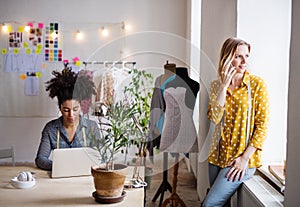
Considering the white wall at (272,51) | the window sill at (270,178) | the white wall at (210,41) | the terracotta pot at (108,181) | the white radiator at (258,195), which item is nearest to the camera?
the terracotta pot at (108,181)

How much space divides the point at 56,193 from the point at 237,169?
1.09m

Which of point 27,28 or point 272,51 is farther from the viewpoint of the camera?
point 27,28

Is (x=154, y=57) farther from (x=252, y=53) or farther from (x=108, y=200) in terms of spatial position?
(x=108, y=200)

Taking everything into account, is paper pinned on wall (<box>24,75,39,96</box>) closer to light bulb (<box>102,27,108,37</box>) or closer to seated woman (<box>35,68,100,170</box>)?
light bulb (<box>102,27,108,37</box>)

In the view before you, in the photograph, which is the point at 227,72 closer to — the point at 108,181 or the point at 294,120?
the point at 294,120

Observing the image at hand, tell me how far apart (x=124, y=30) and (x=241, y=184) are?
3617 mm

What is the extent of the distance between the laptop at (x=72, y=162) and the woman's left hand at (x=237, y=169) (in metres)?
0.82

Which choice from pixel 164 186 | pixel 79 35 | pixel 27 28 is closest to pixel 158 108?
pixel 164 186

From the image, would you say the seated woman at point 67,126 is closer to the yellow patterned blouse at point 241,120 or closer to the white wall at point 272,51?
the yellow patterned blouse at point 241,120

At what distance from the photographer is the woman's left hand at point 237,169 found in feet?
8.69

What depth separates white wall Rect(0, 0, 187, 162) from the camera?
19.1ft

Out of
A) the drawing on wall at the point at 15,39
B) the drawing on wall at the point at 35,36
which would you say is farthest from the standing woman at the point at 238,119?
the drawing on wall at the point at 15,39

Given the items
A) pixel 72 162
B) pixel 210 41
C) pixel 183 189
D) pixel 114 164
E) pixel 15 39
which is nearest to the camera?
pixel 114 164

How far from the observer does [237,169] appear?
2658mm
